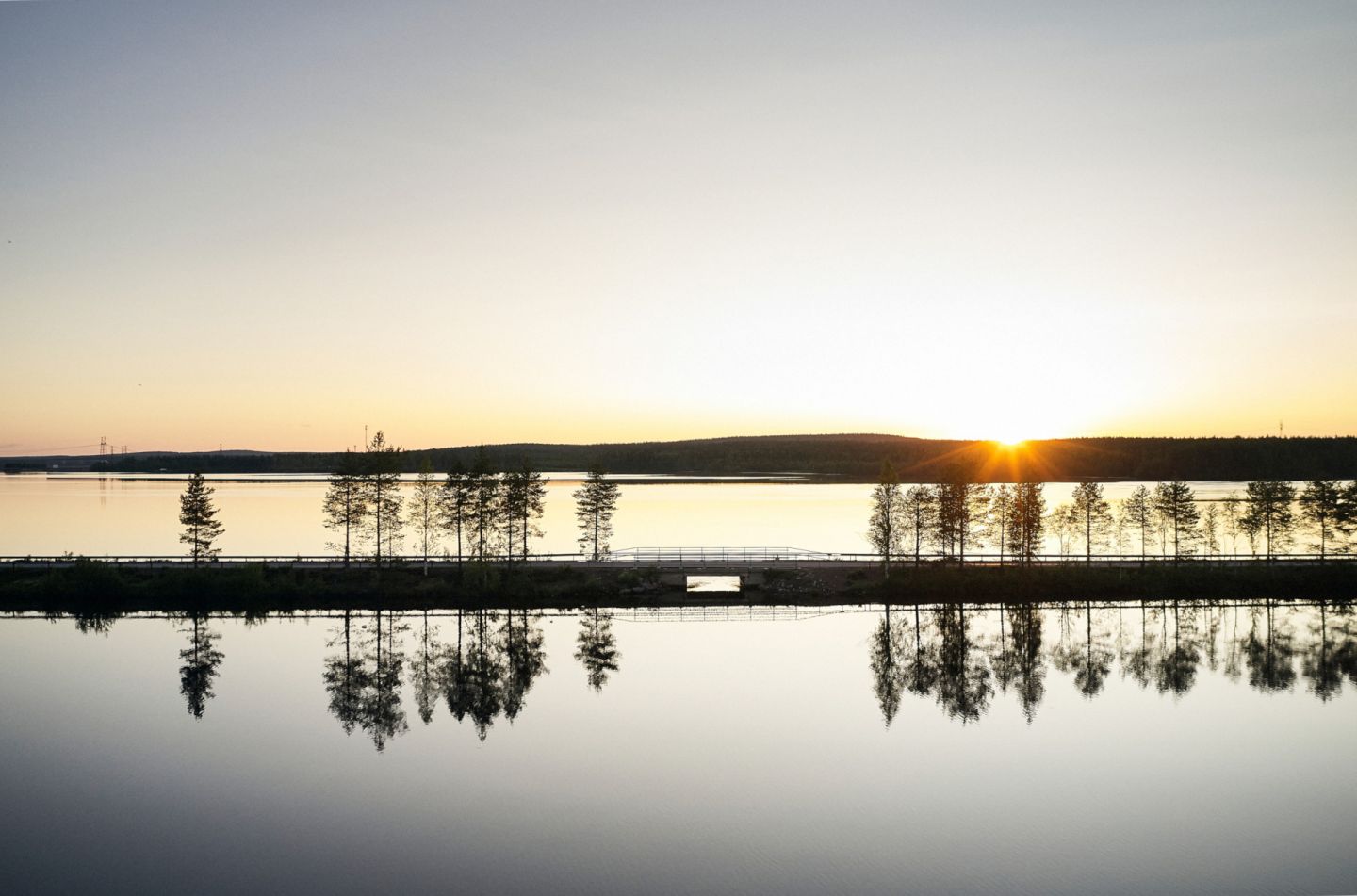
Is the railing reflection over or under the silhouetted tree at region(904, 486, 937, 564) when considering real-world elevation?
under

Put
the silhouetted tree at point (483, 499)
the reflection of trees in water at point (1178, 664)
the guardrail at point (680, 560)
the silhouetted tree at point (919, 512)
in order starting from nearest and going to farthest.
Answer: the reflection of trees in water at point (1178, 664), the guardrail at point (680, 560), the silhouetted tree at point (483, 499), the silhouetted tree at point (919, 512)

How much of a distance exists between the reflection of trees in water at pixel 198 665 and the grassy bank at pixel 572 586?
258 inches

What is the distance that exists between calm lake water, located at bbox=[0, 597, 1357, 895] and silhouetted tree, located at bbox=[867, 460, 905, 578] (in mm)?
16042

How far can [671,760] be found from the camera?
3466 centimetres

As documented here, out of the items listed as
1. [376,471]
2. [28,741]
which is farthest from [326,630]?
[28,741]

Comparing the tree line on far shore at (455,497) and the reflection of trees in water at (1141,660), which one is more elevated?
the tree line on far shore at (455,497)

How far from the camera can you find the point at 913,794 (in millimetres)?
31578

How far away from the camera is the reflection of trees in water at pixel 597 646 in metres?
47.9

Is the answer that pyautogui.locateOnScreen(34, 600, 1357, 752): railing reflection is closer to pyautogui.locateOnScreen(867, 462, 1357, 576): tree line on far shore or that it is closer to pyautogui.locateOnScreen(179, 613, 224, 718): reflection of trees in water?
pyautogui.locateOnScreen(179, 613, 224, 718): reflection of trees in water

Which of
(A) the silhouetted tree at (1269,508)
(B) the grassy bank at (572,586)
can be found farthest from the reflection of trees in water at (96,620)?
(A) the silhouetted tree at (1269,508)

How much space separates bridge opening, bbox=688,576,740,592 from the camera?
250 ft

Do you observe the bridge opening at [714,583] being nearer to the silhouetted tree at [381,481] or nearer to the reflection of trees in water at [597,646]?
the reflection of trees in water at [597,646]

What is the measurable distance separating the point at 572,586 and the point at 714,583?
1580 cm

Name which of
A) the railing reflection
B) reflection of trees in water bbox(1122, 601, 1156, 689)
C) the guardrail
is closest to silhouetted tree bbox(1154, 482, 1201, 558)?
the guardrail
